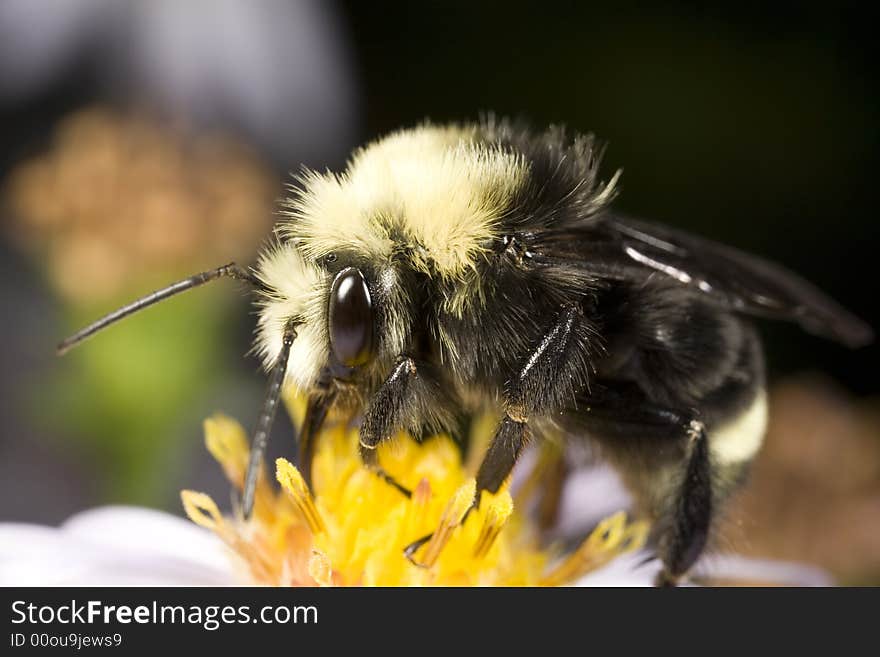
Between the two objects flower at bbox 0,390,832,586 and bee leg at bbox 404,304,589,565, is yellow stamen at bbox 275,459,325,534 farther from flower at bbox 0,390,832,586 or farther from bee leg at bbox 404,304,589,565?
bee leg at bbox 404,304,589,565

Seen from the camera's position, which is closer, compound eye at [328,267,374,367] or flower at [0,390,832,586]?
compound eye at [328,267,374,367]

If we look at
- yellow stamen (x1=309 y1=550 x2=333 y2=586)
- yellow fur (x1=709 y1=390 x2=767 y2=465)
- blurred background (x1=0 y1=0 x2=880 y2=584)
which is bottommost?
yellow stamen (x1=309 y1=550 x2=333 y2=586)

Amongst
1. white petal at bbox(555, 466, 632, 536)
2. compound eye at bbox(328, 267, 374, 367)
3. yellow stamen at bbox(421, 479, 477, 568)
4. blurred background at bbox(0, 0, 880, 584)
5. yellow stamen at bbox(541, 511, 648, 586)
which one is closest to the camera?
compound eye at bbox(328, 267, 374, 367)

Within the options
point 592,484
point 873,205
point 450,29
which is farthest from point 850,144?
point 592,484

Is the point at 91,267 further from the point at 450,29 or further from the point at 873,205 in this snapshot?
the point at 873,205

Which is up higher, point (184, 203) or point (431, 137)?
point (184, 203)

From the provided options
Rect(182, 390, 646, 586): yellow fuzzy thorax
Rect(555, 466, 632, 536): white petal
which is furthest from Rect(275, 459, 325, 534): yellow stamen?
Rect(555, 466, 632, 536): white petal

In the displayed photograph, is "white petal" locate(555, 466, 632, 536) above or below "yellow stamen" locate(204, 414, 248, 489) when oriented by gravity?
below
